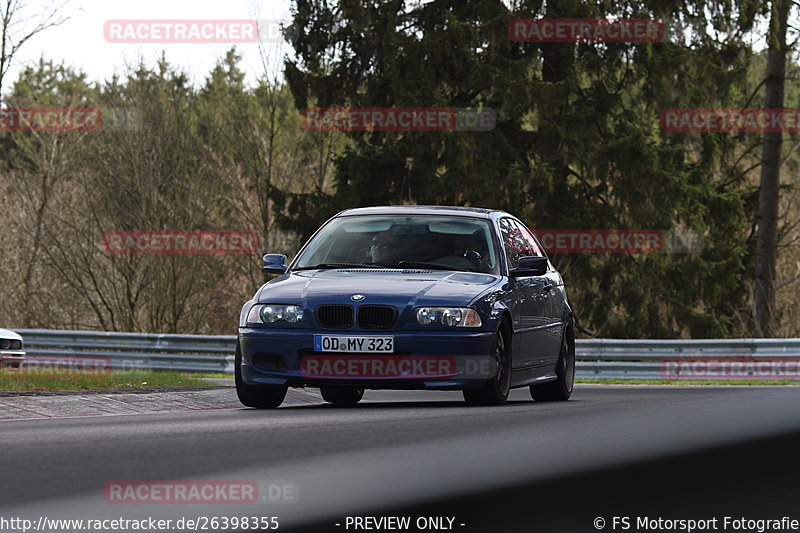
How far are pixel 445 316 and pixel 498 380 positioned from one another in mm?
792

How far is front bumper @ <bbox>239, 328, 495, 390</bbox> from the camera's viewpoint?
10594mm

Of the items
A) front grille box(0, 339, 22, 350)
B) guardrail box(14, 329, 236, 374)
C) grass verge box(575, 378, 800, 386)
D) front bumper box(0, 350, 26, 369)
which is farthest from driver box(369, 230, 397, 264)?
front grille box(0, 339, 22, 350)

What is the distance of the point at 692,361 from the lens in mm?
22969

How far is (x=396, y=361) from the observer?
10602mm

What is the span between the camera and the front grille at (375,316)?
10.6 metres

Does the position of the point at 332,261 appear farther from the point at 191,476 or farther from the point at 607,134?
the point at 607,134

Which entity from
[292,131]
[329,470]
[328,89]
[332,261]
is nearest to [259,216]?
[292,131]

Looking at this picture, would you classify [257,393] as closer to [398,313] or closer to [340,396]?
[398,313]

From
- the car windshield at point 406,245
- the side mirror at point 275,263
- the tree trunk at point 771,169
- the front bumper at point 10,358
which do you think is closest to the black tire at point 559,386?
the car windshield at point 406,245

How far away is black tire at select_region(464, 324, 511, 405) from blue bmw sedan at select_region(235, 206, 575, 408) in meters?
0.01

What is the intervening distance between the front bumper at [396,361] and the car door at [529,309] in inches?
34.7

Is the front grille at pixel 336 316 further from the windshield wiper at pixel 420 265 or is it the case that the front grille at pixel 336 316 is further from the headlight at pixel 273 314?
the windshield wiper at pixel 420 265

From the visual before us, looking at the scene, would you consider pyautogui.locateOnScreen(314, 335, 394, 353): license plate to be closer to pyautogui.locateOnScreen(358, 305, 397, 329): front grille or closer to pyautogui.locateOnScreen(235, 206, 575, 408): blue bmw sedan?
pyautogui.locateOnScreen(235, 206, 575, 408): blue bmw sedan

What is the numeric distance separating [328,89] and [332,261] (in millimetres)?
20204
